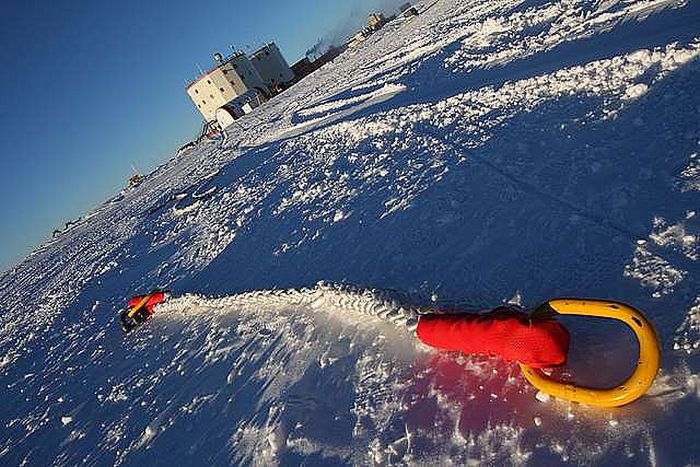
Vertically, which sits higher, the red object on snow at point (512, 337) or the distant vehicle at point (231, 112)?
the distant vehicle at point (231, 112)

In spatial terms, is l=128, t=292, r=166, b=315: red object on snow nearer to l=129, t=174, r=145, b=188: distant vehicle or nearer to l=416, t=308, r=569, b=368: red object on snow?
l=416, t=308, r=569, b=368: red object on snow

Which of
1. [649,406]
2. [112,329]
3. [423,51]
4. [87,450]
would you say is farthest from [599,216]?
[423,51]

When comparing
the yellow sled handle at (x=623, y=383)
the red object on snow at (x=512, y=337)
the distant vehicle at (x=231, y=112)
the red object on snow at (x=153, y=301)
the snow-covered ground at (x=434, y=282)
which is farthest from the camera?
the distant vehicle at (x=231, y=112)

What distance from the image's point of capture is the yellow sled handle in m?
2.57

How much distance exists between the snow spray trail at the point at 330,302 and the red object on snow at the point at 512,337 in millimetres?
1012

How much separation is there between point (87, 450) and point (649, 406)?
270 inches

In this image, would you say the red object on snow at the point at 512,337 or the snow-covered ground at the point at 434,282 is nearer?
the red object on snow at the point at 512,337

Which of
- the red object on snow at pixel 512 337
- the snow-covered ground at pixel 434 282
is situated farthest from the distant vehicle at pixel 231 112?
the red object on snow at pixel 512 337

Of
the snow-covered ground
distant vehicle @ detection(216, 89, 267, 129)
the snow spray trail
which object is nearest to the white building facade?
distant vehicle @ detection(216, 89, 267, 129)

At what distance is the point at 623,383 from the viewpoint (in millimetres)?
2736

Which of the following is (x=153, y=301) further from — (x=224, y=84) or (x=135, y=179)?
(x=224, y=84)

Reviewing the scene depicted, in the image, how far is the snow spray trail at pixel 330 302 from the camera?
4672 mm

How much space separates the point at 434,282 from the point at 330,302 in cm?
138

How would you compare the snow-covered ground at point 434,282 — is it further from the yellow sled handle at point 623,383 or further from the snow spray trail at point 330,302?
the yellow sled handle at point 623,383
